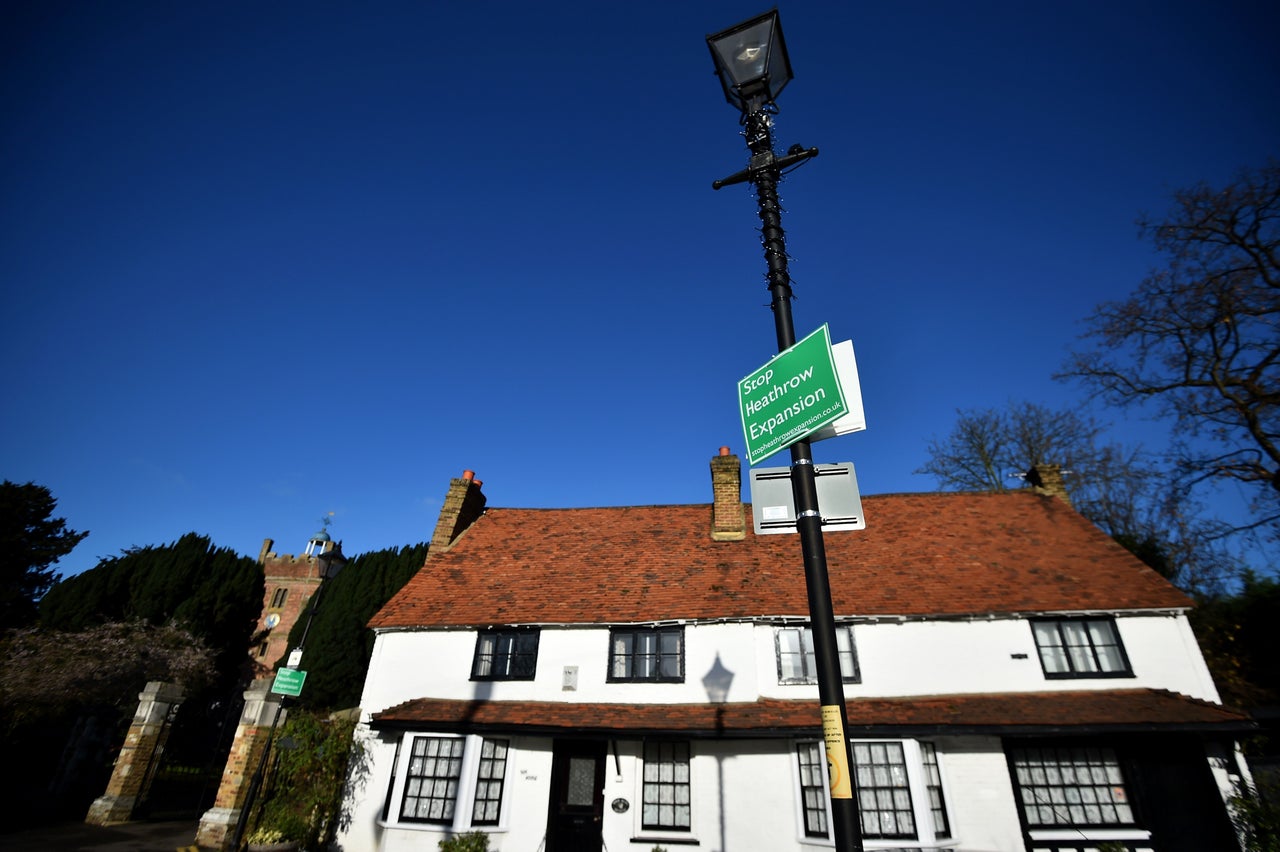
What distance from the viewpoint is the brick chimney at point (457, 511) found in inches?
712

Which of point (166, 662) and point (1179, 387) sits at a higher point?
point (1179, 387)

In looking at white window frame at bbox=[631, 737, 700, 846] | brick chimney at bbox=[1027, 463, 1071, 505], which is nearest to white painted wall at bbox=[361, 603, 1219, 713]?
white window frame at bbox=[631, 737, 700, 846]

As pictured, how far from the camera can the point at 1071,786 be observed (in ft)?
38.1

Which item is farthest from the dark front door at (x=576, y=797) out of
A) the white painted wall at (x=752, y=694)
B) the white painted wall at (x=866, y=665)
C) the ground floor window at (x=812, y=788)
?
the ground floor window at (x=812, y=788)

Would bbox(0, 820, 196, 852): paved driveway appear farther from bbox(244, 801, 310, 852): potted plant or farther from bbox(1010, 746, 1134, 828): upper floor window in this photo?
bbox(1010, 746, 1134, 828): upper floor window

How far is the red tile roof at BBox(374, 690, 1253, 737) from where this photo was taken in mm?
10891

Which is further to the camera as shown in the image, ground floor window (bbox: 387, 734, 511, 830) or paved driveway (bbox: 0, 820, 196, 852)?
ground floor window (bbox: 387, 734, 511, 830)

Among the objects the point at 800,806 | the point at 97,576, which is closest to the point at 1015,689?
the point at 800,806

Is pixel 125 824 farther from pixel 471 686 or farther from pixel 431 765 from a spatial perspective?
pixel 471 686

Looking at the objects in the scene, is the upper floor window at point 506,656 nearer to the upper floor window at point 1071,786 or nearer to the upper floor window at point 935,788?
the upper floor window at point 935,788

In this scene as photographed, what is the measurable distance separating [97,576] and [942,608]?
3810cm

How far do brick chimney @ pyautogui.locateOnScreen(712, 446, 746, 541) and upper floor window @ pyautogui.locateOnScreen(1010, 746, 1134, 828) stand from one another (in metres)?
8.15

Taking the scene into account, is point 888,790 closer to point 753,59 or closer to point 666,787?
point 666,787

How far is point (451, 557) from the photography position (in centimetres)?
1755
